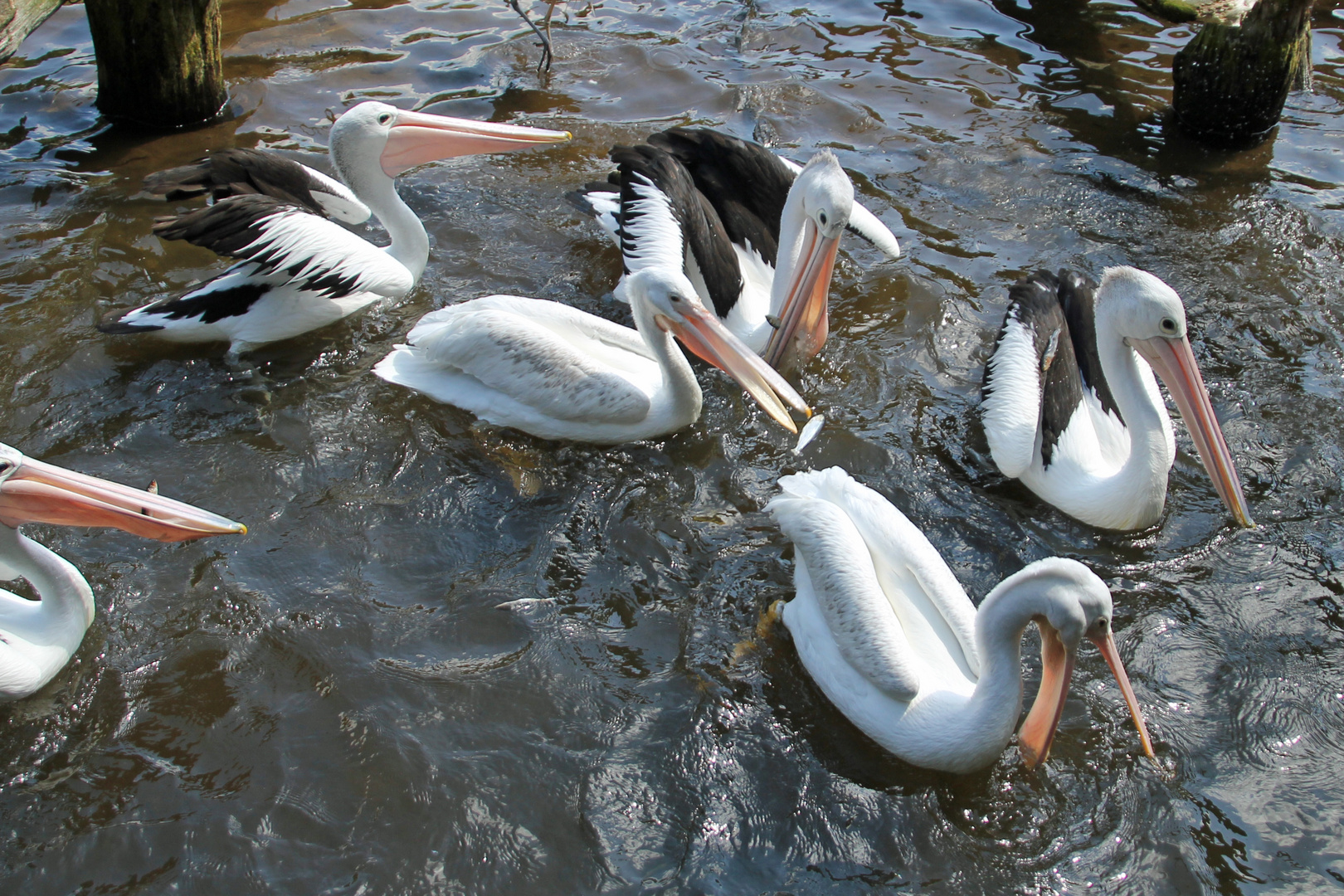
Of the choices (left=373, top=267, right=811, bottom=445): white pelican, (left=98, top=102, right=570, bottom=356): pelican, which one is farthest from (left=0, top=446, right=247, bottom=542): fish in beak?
(left=98, top=102, right=570, bottom=356): pelican

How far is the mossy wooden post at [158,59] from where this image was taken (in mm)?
5348

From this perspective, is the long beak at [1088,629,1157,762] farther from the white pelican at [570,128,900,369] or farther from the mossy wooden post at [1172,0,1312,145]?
the mossy wooden post at [1172,0,1312,145]

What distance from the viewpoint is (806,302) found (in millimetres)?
4238

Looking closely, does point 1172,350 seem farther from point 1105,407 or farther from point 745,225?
point 745,225

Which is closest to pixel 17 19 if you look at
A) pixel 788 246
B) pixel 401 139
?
pixel 401 139

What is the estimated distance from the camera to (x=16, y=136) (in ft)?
18.1

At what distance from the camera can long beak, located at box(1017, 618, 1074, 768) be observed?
8.48 feet

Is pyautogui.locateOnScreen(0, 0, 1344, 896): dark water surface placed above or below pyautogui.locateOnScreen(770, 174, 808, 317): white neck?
below

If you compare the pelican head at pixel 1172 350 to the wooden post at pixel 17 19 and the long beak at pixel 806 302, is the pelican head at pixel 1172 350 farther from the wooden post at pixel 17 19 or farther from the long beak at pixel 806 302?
the wooden post at pixel 17 19

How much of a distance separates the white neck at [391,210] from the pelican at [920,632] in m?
2.34

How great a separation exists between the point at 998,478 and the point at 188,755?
302 cm

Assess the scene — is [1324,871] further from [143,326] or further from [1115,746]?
[143,326]

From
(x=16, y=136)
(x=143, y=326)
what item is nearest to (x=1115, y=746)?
(x=143, y=326)

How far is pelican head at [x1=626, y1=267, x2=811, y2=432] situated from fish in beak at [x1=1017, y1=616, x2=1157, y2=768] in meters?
1.34
